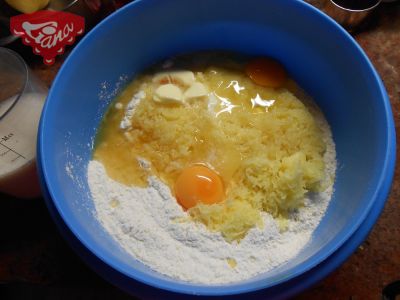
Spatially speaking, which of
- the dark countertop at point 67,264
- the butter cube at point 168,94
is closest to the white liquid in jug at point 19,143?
the dark countertop at point 67,264

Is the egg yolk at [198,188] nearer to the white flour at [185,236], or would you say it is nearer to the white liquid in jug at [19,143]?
the white flour at [185,236]

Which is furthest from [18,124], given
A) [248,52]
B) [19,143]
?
[248,52]

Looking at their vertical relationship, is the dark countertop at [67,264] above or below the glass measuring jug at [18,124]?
below

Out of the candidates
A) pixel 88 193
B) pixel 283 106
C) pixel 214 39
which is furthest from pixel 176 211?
pixel 214 39

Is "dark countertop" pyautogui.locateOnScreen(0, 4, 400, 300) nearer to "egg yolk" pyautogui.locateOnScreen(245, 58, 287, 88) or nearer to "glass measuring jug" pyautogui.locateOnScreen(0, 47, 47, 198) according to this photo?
"glass measuring jug" pyautogui.locateOnScreen(0, 47, 47, 198)

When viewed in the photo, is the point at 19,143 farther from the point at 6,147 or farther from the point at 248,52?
the point at 248,52

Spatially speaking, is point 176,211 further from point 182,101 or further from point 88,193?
point 182,101
